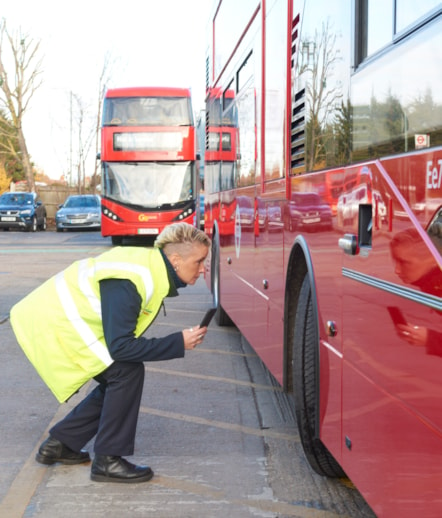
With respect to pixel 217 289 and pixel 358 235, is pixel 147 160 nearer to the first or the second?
pixel 217 289

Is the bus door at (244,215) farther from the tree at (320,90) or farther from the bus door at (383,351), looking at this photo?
the bus door at (383,351)

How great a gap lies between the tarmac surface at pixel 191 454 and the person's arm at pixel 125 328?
68 centimetres

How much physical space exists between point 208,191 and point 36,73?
3707 centimetres

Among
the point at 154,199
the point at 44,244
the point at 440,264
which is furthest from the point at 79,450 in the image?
the point at 44,244

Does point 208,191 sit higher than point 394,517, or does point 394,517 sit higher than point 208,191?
point 208,191

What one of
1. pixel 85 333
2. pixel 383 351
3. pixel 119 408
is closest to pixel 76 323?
pixel 85 333

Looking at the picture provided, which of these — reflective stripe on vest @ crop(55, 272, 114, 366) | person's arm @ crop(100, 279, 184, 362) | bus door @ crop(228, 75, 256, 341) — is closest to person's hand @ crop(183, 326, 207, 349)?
person's arm @ crop(100, 279, 184, 362)

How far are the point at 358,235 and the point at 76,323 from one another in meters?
1.68

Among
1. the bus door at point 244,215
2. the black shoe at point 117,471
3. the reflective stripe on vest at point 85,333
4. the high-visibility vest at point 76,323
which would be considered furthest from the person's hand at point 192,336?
the bus door at point 244,215

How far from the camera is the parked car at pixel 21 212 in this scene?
35.8 meters

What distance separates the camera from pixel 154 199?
25.5 metres

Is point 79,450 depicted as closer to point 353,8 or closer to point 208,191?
point 353,8

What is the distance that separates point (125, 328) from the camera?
14.3 feet

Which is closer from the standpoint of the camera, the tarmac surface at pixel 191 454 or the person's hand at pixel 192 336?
the tarmac surface at pixel 191 454
